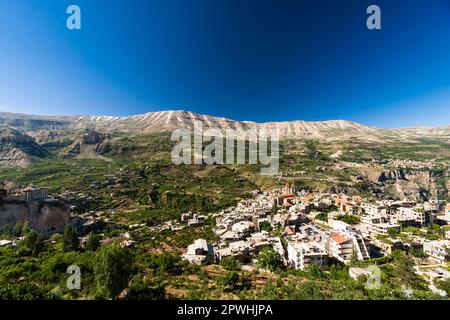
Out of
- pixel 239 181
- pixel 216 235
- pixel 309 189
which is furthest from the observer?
pixel 239 181

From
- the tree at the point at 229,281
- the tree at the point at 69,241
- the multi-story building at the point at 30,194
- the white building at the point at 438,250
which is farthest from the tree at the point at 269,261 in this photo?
the multi-story building at the point at 30,194

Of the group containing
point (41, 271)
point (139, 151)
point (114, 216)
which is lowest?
point (114, 216)

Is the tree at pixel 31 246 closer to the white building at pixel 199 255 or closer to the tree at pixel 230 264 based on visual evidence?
the white building at pixel 199 255

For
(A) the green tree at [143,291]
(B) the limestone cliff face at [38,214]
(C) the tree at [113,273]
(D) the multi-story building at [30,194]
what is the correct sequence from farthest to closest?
1. (D) the multi-story building at [30,194]
2. (B) the limestone cliff face at [38,214]
3. (A) the green tree at [143,291]
4. (C) the tree at [113,273]

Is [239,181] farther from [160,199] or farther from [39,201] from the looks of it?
[39,201]

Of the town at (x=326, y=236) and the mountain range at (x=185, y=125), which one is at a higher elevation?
the mountain range at (x=185, y=125)

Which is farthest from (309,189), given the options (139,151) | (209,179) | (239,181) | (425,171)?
(139,151)

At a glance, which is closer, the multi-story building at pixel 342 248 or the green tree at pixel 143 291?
the green tree at pixel 143 291
